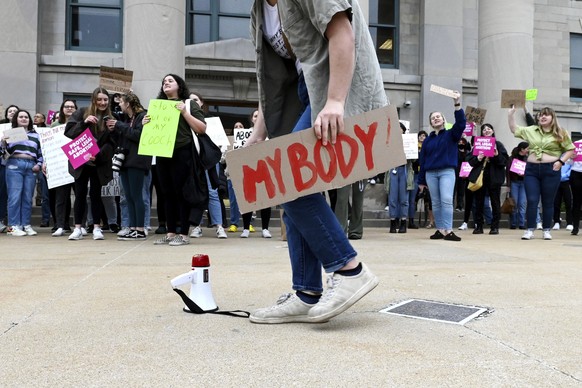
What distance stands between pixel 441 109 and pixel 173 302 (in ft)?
50.6

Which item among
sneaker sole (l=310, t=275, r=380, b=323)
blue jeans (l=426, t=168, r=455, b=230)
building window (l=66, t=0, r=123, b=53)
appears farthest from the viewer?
building window (l=66, t=0, r=123, b=53)

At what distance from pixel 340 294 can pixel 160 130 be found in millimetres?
4529

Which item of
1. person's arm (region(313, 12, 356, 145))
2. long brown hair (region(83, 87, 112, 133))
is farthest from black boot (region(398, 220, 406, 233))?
person's arm (region(313, 12, 356, 145))

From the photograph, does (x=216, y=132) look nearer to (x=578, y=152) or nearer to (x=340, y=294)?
(x=340, y=294)

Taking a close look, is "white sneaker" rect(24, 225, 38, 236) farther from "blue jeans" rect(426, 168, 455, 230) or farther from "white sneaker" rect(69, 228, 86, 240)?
"blue jeans" rect(426, 168, 455, 230)

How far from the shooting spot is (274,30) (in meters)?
2.79

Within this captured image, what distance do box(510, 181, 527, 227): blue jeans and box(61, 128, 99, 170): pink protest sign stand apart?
8.37m

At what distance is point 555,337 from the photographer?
2408mm

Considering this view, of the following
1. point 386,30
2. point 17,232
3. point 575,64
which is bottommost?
point 17,232

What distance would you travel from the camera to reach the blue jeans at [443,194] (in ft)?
26.6

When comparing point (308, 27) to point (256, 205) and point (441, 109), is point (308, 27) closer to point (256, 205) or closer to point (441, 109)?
point (256, 205)

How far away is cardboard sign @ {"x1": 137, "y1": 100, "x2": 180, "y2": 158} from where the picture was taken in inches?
256

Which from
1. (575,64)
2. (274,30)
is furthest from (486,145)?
(575,64)

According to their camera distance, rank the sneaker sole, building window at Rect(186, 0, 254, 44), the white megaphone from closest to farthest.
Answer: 1. the sneaker sole
2. the white megaphone
3. building window at Rect(186, 0, 254, 44)
